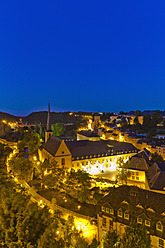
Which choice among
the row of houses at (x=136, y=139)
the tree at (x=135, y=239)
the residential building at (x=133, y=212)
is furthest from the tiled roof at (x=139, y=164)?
the tree at (x=135, y=239)

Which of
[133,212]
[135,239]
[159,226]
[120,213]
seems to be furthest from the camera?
[120,213]

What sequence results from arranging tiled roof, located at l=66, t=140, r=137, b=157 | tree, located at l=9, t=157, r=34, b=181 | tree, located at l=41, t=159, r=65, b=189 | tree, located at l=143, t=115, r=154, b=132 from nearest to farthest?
tree, located at l=41, t=159, r=65, b=189
tree, located at l=9, t=157, r=34, b=181
tiled roof, located at l=66, t=140, r=137, b=157
tree, located at l=143, t=115, r=154, b=132

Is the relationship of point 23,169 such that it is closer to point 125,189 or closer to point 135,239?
point 125,189

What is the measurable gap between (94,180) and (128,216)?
2009cm

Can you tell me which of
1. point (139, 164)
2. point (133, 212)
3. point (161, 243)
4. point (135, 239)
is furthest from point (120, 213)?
point (139, 164)

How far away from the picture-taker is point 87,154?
56.1 metres

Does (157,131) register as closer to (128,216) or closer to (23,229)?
(128,216)

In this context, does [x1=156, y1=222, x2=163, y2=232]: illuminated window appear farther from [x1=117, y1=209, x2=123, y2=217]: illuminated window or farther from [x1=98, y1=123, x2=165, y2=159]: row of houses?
[x1=98, y1=123, x2=165, y2=159]: row of houses

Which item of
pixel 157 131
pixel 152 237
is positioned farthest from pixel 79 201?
pixel 157 131

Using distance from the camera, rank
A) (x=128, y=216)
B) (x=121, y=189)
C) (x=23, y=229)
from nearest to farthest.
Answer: (x=23, y=229) → (x=128, y=216) → (x=121, y=189)

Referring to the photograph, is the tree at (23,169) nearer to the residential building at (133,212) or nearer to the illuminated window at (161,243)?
the residential building at (133,212)

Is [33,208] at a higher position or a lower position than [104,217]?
higher

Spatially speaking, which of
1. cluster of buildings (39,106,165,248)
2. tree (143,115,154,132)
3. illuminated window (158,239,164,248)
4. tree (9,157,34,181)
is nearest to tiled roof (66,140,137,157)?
cluster of buildings (39,106,165,248)

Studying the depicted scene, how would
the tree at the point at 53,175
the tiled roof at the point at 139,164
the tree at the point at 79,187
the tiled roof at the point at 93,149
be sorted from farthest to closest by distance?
the tiled roof at the point at 93,149, the tiled roof at the point at 139,164, the tree at the point at 53,175, the tree at the point at 79,187
